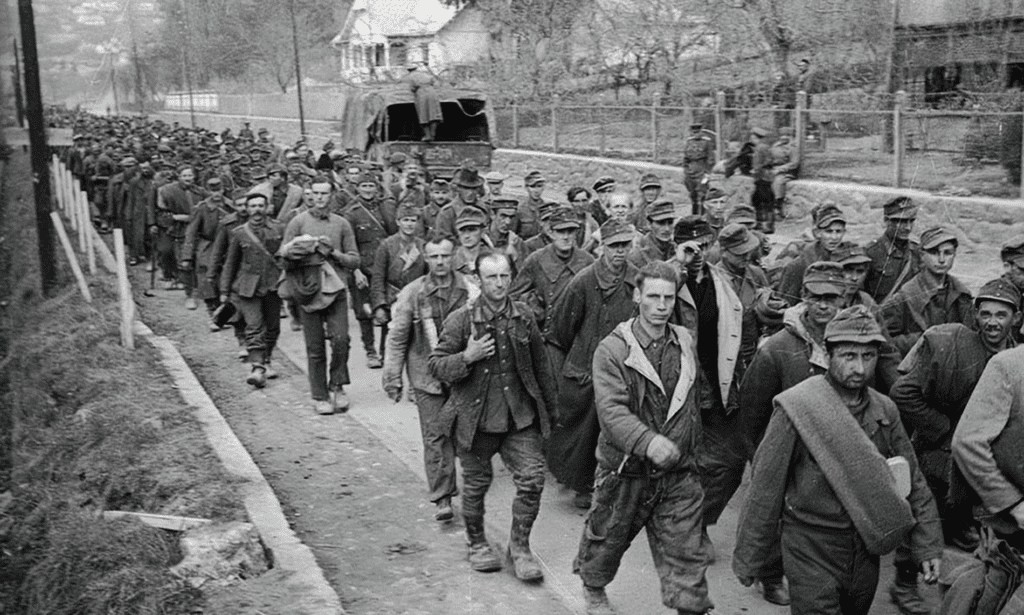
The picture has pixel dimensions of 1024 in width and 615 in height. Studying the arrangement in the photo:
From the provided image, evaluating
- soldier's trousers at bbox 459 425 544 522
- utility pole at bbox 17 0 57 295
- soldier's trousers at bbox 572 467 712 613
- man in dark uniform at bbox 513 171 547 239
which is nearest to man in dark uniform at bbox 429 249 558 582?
soldier's trousers at bbox 459 425 544 522

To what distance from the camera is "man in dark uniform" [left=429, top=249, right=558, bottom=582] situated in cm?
645

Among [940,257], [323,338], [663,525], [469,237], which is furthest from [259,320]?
[663,525]

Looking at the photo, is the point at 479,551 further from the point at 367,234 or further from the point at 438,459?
the point at 367,234

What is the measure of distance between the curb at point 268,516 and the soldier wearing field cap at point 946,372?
277 cm

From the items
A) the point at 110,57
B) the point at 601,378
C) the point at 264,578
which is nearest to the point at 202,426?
the point at 264,578

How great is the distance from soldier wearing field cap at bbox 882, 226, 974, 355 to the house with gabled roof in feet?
127

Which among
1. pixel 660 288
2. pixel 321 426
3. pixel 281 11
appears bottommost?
pixel 321 426

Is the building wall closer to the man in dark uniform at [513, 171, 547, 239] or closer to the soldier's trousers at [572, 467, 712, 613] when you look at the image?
the man in dark uniform at [513, 171, 547, 239]

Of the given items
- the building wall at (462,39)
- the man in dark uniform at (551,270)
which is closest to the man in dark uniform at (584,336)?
the man in dark uniform at (551,270)

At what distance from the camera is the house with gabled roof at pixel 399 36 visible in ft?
152

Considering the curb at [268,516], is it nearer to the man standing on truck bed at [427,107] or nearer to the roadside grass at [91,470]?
the roadside grass at [91,470]

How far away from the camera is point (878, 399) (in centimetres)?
491

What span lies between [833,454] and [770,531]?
466 mm

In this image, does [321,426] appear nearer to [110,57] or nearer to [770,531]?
[770,531]
